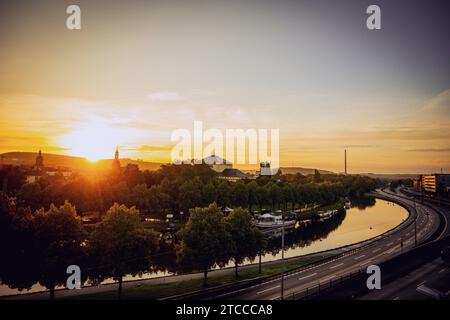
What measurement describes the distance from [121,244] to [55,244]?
228 inches

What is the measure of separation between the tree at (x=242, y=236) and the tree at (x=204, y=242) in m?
2.10

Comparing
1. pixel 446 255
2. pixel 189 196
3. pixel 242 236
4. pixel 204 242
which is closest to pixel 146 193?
pixel 189 196

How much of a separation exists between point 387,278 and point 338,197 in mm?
97820

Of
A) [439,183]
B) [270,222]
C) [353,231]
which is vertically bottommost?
[353,231]

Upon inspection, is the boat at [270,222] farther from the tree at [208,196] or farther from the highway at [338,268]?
the highway at [338,268]

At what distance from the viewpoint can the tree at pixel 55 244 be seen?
104ft

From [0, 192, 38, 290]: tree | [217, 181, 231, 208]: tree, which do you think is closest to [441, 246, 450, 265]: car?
[0, 192, 38, 290]: tree

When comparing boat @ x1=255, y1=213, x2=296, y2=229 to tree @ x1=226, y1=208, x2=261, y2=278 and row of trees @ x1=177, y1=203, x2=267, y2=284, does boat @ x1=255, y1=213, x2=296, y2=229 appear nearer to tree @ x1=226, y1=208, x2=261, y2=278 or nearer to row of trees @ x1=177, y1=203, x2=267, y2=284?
row of trees @ x1=177, y1=203, x2=267, y2=284

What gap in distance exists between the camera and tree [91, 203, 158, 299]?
32.7 meters

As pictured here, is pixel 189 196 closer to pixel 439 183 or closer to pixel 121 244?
pixel 121 244

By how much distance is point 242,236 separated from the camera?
1585 inches

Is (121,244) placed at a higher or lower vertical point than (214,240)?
higher

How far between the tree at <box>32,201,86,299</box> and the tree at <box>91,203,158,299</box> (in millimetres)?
1670
